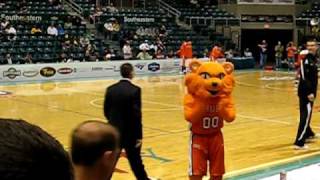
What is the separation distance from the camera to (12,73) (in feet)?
67.7

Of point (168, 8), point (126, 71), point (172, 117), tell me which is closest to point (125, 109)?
point (126, 71)

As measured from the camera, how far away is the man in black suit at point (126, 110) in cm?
591

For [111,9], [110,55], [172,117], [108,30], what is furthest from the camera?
[111,9]

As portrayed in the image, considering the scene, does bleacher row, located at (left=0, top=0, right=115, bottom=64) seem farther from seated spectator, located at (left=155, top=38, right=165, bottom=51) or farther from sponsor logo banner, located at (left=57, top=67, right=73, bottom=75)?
seated spectator, located at (left=155, top=38, right=165, bottom=51)

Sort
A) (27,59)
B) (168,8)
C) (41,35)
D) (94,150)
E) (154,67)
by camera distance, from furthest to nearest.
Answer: (168,8), (154,67), (41,35), (27,59), (94,150)

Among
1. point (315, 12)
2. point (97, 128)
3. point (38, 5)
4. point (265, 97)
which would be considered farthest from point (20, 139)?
point (315, 12)

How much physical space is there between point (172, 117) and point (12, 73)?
9.85 meters

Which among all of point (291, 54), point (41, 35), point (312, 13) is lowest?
point (291, 54)

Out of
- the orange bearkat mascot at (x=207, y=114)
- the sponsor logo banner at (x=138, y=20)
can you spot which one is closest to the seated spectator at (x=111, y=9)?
the sponsor logo banner at (x=138, y=20)

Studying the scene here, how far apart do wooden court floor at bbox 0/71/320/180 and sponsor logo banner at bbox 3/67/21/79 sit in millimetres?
1341

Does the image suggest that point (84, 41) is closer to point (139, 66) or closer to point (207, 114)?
point (139, 66)

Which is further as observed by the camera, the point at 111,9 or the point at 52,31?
the point at 111,9

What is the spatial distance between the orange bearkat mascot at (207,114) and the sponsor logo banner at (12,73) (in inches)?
616

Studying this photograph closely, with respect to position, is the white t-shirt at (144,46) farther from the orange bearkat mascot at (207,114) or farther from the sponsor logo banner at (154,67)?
the orange bearkat mascot at (207,114)
